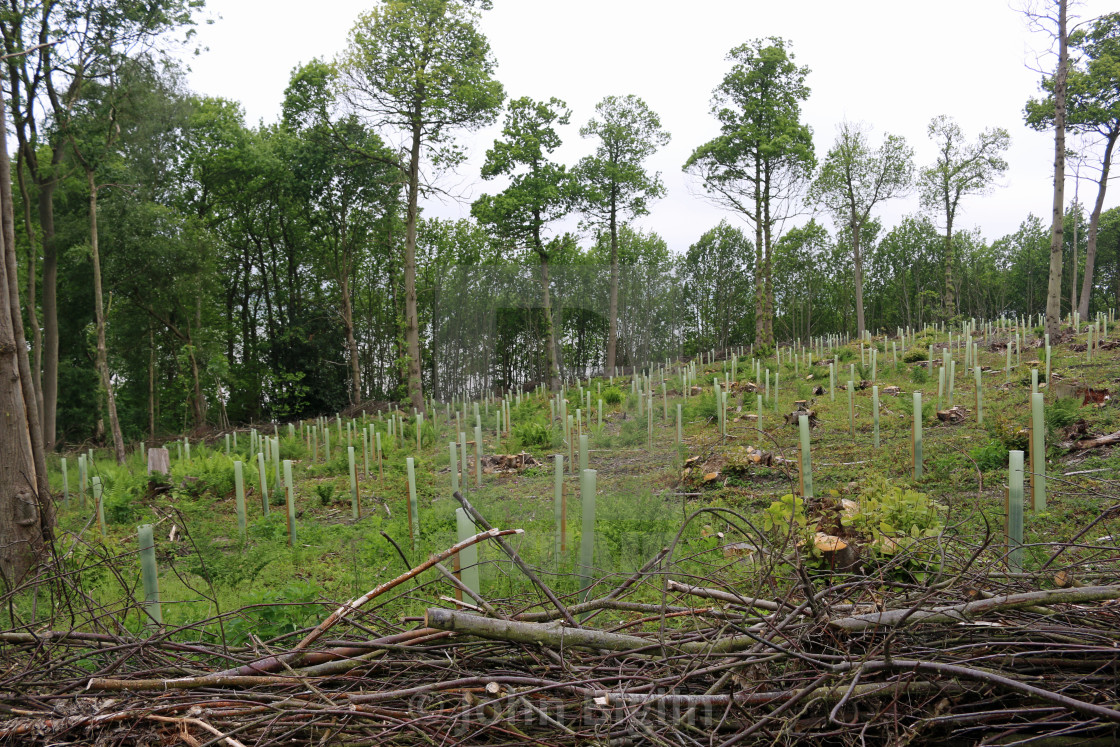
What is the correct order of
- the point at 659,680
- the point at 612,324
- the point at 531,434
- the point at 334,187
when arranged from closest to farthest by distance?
the point at 659,680 → the point at 531,434 → the point at 612,324 → the point at 334,187

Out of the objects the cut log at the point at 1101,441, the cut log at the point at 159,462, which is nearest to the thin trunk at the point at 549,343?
the cut log at the point at 1101,441

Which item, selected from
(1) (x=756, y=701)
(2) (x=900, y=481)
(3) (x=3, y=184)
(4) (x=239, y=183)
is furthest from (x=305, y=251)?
(1) (x=756, y=701)

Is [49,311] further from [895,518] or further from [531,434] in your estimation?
[895,518]

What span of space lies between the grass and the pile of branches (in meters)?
0.30

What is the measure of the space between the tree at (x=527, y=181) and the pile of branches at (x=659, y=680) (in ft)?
22.5

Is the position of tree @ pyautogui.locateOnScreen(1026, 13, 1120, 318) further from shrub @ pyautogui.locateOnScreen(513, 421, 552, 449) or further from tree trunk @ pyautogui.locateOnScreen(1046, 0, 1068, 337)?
shrub @ pyautogui.locateOnScreen(513, 421, 552, 449)

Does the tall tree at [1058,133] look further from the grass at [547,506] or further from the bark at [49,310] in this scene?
the bark at [49,310]

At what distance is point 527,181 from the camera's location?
448 inches

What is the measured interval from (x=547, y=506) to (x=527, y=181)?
7.93m

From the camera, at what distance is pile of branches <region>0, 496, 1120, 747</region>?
206 cm

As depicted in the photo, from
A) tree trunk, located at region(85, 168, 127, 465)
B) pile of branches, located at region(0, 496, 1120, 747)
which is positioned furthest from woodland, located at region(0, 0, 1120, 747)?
tree trunk, located at region(85, 168, 127, 465)

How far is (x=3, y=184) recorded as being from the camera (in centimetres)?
512

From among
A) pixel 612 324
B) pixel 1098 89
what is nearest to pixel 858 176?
pixel 1098 89

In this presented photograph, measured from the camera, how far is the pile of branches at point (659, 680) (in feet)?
6.75
